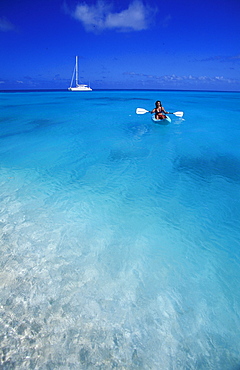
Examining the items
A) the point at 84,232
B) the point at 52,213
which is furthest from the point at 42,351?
the point at 52,213

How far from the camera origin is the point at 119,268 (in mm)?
3473

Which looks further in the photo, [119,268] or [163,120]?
[163,120]

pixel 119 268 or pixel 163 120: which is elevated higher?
pixel 163 120

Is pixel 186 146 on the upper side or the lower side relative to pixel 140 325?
upper

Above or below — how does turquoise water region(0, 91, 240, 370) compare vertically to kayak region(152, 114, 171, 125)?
below

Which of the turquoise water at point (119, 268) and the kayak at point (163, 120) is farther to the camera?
the kayak at point (163, 120)

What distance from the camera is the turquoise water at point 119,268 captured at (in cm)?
238

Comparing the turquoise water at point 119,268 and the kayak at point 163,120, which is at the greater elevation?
the kayak at point 163,120

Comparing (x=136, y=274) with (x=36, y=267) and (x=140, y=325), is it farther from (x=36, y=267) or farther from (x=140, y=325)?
(x=36, y=267)

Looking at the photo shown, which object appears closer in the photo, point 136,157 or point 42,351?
point 42,351

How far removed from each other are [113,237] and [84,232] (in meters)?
0.61

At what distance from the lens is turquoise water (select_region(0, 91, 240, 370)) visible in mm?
2375

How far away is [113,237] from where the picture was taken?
13.9 ft

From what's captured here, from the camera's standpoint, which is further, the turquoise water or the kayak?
the kayak
